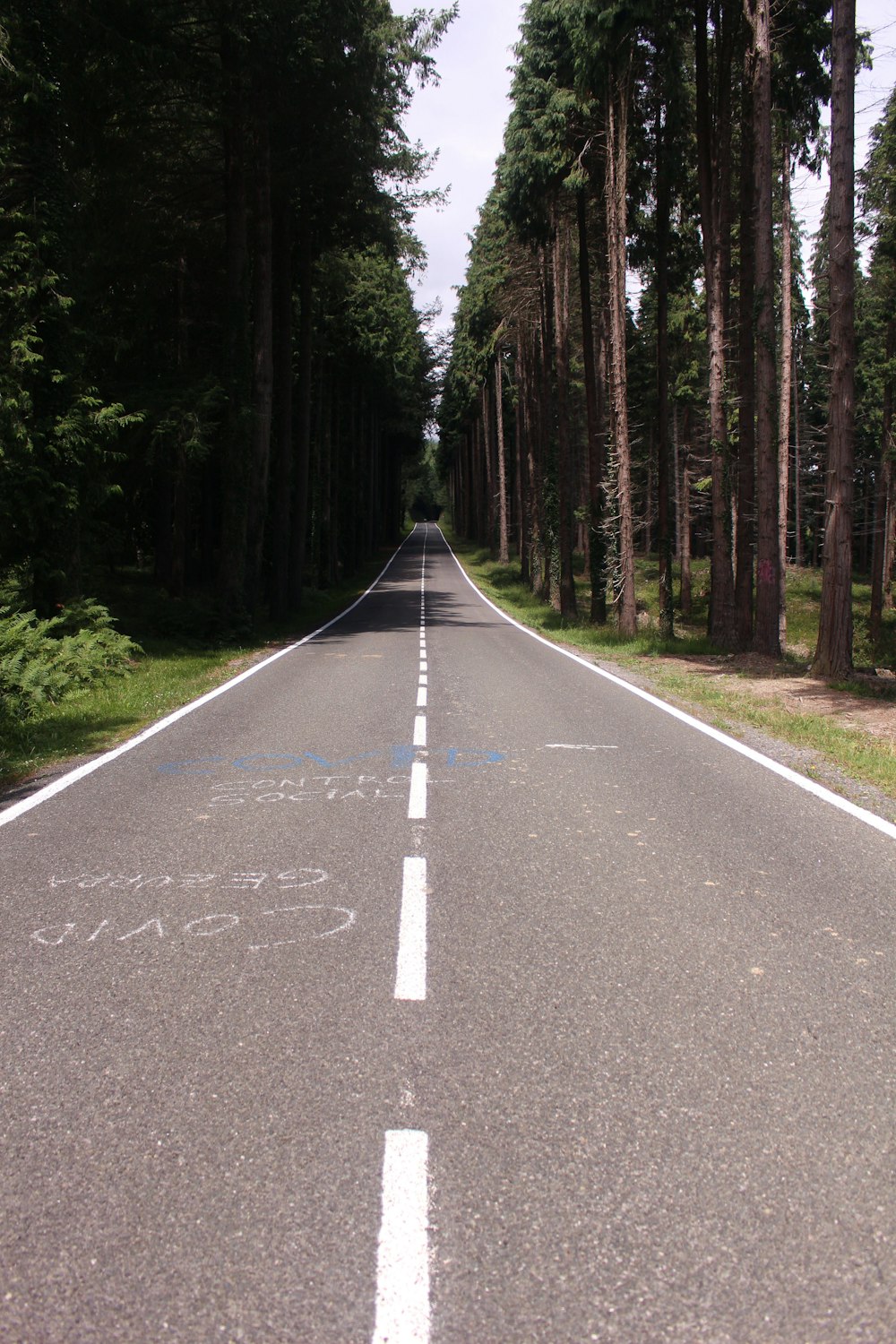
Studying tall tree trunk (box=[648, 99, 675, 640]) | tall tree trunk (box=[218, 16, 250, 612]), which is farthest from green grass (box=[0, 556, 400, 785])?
tall tree trunk (box=[648, 99, 675, 640])

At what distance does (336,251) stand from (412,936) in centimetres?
3010

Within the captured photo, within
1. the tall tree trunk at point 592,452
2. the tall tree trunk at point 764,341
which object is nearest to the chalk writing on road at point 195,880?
the tall tree trunk at point 764,341

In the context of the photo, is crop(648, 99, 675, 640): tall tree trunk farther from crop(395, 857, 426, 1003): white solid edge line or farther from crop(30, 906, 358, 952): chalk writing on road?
crop(30, 906, 358, 952): chalk writing on road

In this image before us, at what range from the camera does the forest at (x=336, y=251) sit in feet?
53.8

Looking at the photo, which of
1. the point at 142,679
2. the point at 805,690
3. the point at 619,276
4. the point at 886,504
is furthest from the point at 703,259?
the point at 886,504

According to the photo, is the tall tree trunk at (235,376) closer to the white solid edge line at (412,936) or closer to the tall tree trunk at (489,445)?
the white solid edge line at (412,936)

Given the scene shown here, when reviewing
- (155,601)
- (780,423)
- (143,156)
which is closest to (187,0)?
(143,156)

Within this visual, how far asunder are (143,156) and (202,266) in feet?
19.9

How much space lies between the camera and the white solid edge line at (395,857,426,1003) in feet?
13.7

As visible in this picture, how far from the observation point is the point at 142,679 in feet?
50.1

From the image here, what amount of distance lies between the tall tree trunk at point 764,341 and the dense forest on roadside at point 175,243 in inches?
346

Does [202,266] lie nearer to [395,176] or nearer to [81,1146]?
[395,176]

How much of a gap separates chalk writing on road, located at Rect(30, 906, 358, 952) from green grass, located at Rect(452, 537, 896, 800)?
5.28 m

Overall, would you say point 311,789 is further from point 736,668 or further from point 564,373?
point 564,373
